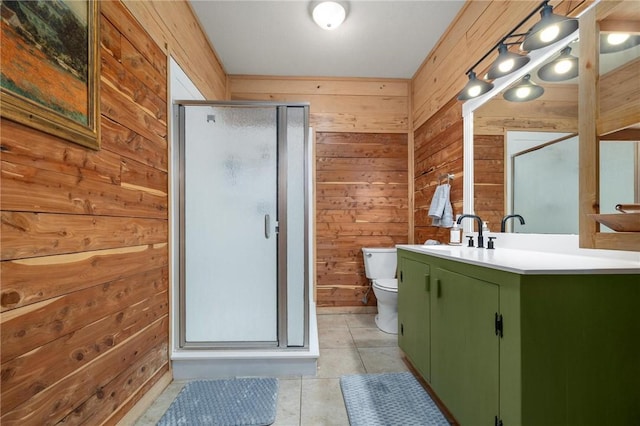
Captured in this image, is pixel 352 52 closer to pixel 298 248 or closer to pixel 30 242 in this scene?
pixel 298 248

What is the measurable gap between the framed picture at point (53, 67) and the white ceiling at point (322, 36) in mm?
1353

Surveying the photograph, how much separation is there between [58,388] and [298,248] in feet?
3.92

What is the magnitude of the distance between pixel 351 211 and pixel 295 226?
4.27 feet

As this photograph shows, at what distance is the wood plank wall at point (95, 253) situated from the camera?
2.64 ft

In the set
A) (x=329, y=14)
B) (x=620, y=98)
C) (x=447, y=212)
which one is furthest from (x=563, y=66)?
(x=329, y=14)

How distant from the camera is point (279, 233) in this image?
5.87 feet

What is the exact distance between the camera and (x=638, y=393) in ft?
2.76

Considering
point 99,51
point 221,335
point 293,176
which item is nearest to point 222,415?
point 221,335

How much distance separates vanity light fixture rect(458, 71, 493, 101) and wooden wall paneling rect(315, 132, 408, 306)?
50.9 inches

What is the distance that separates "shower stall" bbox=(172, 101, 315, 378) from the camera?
5.82 ft

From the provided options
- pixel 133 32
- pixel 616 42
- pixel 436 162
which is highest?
pixel 133 32

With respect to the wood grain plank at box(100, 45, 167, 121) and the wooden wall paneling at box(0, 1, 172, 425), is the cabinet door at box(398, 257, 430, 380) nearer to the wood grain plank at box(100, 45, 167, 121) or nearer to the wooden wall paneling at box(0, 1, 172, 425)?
the wooden wall paneling at box(0, 1, 172, 425)

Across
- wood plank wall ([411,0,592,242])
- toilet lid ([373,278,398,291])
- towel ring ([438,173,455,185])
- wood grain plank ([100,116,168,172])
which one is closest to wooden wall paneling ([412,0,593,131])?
wood plank wall ([411,0,592,242])

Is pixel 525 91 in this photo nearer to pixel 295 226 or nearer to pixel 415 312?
pixel 415 312
